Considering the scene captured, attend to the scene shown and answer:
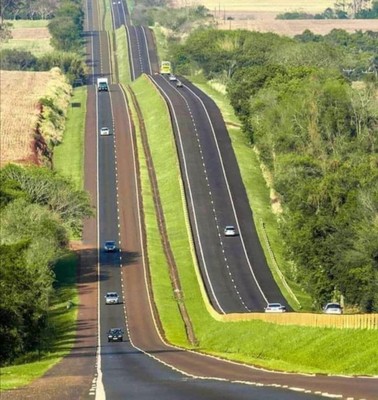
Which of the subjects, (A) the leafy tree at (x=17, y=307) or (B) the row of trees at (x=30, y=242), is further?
(B) the row of trees at (x=30, y=242)

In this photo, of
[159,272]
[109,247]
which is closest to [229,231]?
[109,247]

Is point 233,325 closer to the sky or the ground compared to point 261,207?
closer to the ground

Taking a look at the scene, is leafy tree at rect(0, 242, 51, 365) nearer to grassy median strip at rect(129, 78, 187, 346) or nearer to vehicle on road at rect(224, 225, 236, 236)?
grassy median strip at rect(129, 78, 187, 346)

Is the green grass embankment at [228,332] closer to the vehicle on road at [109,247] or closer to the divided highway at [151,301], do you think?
the divided highway at [151,301]

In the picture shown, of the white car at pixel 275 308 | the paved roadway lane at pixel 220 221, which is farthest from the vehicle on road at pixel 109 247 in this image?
the white car at pixel 275 308

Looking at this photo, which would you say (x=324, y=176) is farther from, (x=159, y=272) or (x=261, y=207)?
(x=159, y=272)

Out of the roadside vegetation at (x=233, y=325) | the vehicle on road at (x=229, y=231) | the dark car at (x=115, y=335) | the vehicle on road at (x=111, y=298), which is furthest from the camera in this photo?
the vehicle on road at (x=229, y=231)
